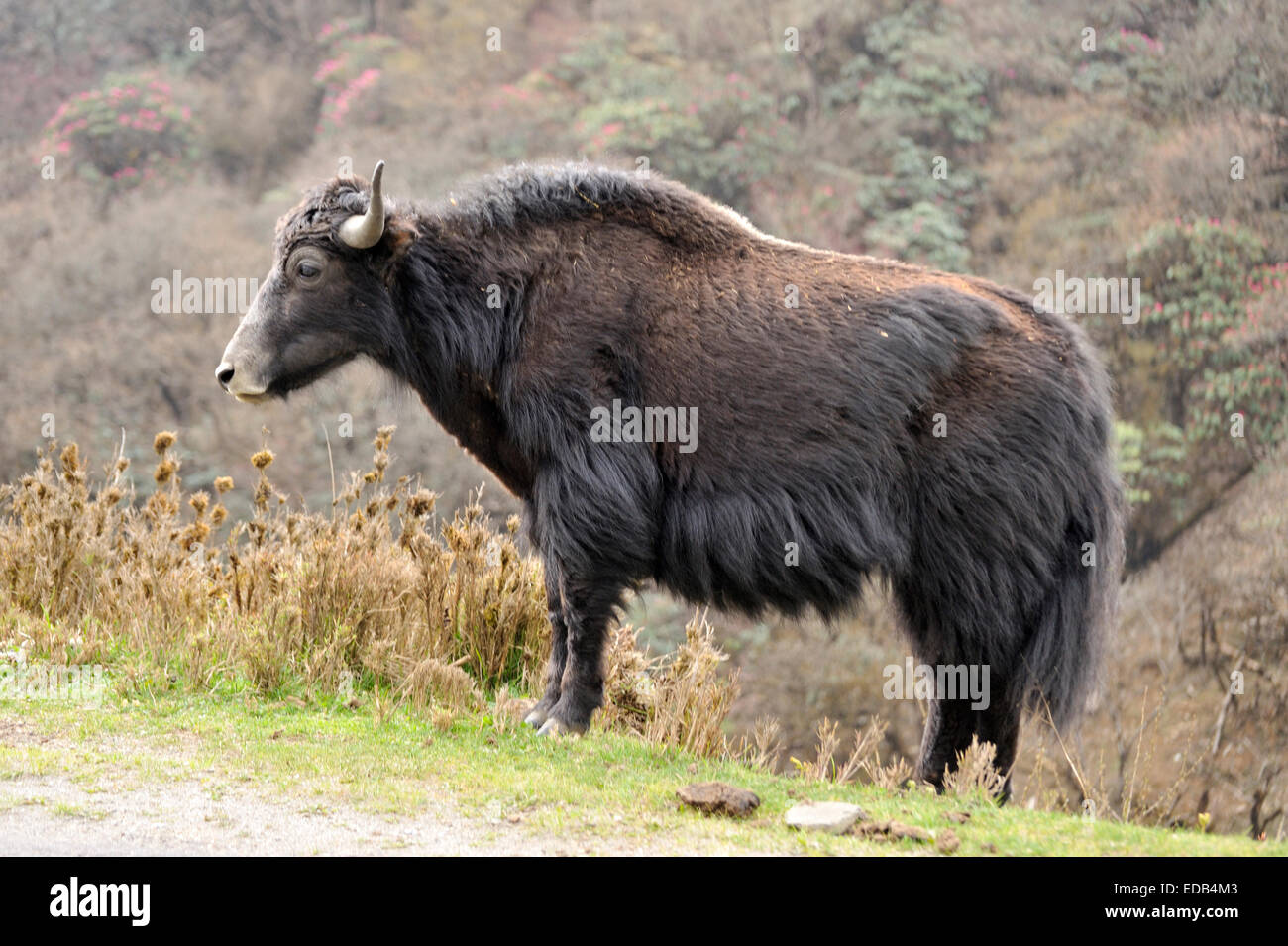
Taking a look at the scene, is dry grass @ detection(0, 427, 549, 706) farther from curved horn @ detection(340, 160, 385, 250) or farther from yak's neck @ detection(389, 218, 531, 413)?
curved horn @ detection(340, 160, 385, 250)

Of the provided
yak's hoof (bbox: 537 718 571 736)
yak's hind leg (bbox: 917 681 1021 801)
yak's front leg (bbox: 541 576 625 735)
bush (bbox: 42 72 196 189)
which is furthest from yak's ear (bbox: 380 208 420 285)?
bush (bbox: 42 72 196 189)

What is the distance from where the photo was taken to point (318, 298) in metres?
6.13

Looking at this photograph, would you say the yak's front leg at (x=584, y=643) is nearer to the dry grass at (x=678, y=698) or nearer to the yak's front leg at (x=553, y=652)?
the yak's front leg at (x=553, y=652)

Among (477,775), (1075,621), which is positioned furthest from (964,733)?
(477,775)

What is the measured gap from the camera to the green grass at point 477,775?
4359 millimetres

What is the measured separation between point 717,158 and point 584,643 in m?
15.4

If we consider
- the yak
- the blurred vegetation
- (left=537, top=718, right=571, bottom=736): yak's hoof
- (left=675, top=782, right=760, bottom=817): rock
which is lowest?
(left=675, top=782, right=760, bottom=817): rock

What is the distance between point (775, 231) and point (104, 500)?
13.8 metres

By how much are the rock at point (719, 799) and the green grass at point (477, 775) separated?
4cm

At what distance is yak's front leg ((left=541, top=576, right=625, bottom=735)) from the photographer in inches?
231

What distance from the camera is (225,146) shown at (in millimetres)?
24875

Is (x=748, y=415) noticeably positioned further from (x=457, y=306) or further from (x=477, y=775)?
(x=477, y=775)

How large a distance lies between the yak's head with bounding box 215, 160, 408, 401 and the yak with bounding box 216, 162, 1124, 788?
0.4 inches
